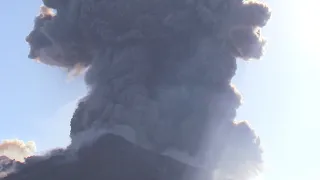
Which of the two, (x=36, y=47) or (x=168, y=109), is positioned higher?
(x=36, y=47)

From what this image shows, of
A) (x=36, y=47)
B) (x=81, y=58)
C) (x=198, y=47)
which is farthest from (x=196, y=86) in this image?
(x=36, y=47)

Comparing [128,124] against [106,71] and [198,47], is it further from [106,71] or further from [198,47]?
[198,47]

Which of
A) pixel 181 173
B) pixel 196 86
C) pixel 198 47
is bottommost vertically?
pixel 181 173

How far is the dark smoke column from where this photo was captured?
3972 centimetres

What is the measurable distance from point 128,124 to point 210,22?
12.2m

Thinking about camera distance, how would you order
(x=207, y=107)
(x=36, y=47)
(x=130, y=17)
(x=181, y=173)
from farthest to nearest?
(x=36, y=47) → (x=181, y=173) → (x=130, y=17) → (x=207, y=107)

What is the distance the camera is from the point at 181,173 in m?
45.3

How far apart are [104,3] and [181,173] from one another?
1870 centimetres

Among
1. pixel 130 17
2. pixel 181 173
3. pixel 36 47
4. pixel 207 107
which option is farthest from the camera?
pixel 36 47

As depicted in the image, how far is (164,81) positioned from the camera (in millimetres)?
42375

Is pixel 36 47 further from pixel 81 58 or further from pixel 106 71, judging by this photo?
pixel 106 71

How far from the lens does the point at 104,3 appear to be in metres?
42.2

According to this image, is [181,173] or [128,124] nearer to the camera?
[128,124]

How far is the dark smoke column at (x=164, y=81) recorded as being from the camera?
3972 centimetres
